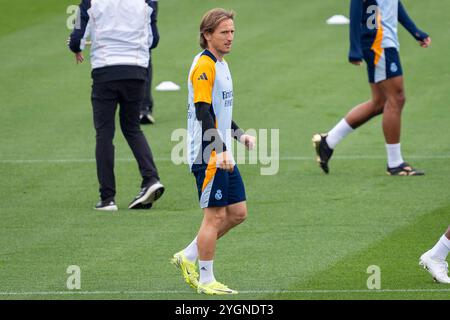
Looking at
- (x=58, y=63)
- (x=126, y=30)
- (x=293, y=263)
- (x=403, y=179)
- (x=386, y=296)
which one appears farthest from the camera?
(x=58, y=63)

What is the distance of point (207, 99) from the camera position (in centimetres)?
841

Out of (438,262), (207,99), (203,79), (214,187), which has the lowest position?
(438,262)

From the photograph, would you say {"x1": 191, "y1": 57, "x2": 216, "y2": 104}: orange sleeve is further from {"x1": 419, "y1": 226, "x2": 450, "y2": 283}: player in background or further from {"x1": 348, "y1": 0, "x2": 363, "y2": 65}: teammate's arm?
{"x1": 348, "y1": 0, "x2": 363, "y2": 65}: teammate's arm

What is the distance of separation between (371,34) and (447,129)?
2.70 metres

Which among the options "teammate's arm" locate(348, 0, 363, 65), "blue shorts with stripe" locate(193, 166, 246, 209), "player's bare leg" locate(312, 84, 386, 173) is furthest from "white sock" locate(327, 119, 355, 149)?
"blue shorts with stripe" locate(193, 166, 246, 209)

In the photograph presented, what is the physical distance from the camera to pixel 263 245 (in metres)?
10.1

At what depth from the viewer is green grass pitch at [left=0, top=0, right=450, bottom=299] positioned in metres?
9.13

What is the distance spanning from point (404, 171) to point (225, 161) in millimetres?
4956

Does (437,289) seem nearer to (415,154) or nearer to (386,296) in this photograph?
(386,296)

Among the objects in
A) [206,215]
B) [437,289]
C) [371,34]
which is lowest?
[437,289]

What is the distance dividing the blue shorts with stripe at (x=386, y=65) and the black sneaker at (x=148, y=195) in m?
2.70

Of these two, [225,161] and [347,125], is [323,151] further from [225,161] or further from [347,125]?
[225,161]

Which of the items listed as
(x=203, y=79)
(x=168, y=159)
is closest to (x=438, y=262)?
(x=203, y=79)

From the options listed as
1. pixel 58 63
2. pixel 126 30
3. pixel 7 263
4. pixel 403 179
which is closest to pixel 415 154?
pixel 403 179
